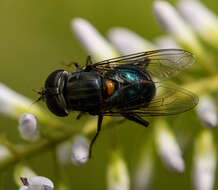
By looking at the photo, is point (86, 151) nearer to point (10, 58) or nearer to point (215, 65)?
point (215, 65)

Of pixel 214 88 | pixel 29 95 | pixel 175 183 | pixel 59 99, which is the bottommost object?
pixel 175 183

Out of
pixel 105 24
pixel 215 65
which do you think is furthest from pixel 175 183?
pixel 105 24

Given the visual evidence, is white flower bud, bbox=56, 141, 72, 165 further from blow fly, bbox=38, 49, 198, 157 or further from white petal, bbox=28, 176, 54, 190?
white petal, bbox=28, 176, 54, 190

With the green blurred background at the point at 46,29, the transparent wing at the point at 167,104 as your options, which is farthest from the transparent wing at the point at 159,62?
the green blurred background at the point at 46,29

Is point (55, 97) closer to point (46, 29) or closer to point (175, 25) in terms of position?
point (175, 25)

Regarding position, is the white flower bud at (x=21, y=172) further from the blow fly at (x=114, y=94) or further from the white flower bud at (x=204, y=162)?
the white flower bud at (x=204, y=162)

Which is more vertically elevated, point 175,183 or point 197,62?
point 197,62

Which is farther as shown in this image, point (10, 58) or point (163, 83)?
point (10, 58)
